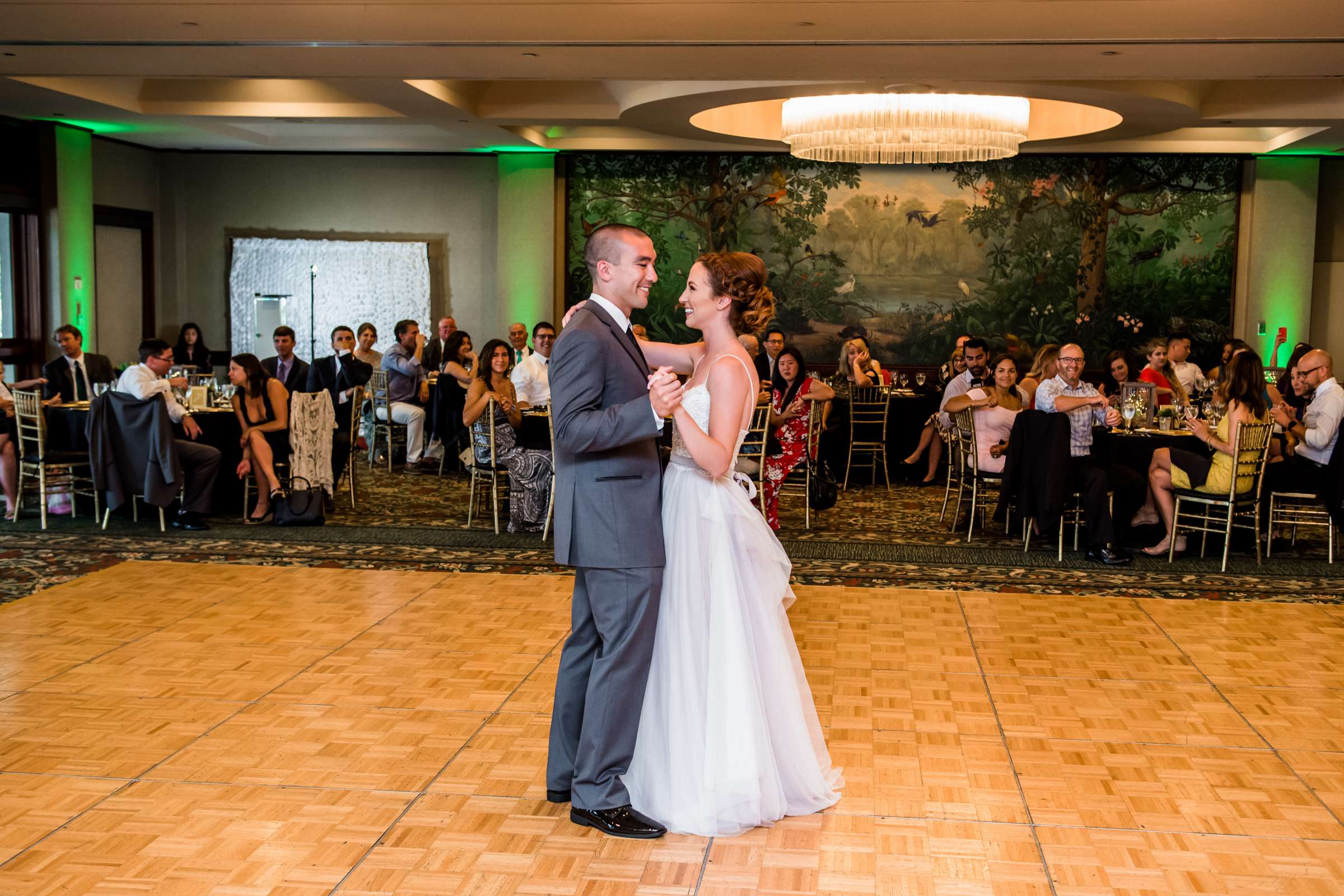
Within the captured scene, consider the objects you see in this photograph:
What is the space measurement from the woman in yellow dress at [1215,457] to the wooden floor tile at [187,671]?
206 inches

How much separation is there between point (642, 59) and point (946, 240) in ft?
22.1

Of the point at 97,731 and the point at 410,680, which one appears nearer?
the point at 97,731

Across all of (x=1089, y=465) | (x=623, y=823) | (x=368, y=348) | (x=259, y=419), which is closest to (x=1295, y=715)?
(x=623, y=823)

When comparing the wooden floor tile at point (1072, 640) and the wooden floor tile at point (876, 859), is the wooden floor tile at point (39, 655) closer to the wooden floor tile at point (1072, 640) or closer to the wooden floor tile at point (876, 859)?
the wooden floor tile at point (876, 859)

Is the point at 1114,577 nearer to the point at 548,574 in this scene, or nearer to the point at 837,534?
the point at 837,534

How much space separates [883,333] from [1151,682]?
10.0m

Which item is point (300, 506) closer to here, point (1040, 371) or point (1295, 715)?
point (1040, 371)

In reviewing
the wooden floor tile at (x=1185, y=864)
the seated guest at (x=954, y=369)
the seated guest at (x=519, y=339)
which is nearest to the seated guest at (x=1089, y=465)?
the seated guest at (x=954, y=369)

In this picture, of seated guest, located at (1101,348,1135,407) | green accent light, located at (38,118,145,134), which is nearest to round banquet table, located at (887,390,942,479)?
seated guest, located at (1101,348,1135,407)

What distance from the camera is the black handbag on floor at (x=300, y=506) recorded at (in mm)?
8359

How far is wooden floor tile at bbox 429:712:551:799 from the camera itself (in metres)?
3.69

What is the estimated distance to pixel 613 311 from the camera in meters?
3.22

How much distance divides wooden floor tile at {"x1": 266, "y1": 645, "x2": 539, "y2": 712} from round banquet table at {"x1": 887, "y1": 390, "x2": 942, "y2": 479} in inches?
268

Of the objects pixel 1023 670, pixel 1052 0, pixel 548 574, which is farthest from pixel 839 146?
pixel 1023 670
